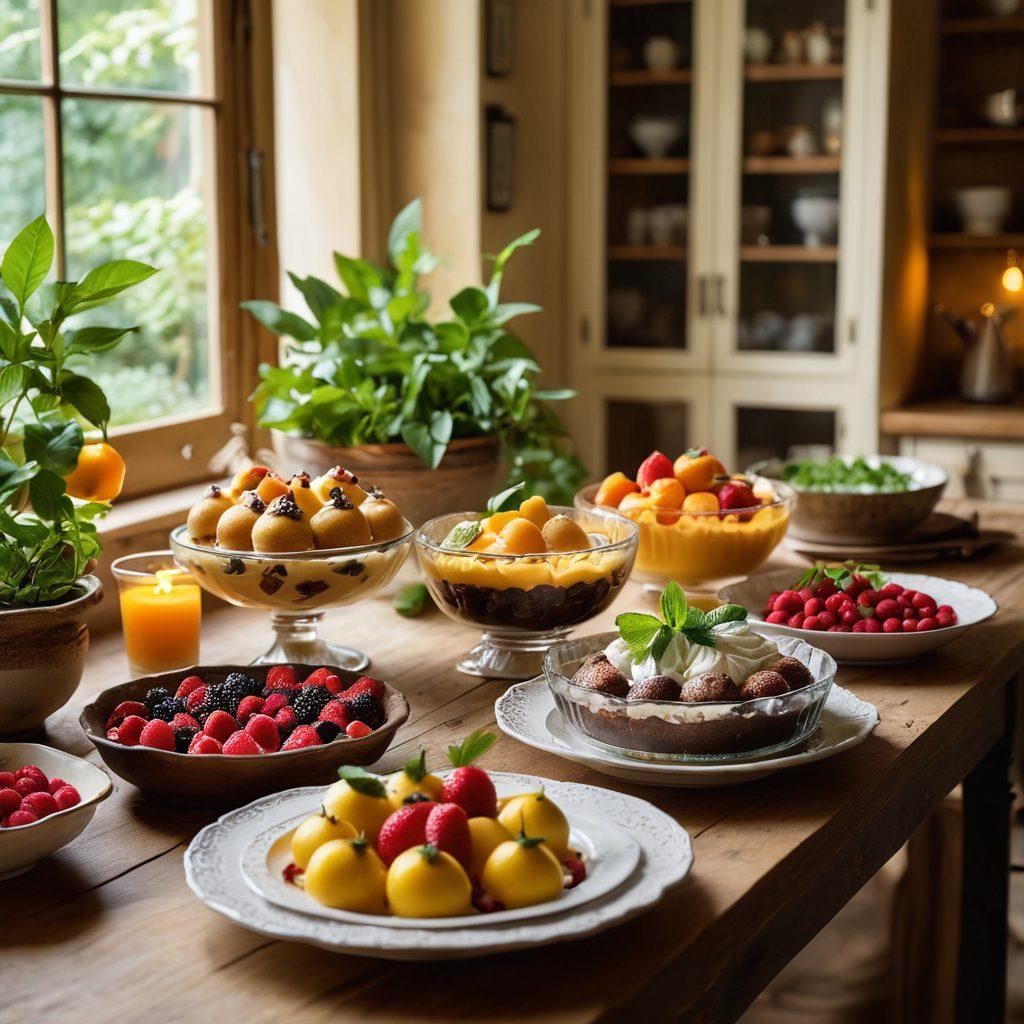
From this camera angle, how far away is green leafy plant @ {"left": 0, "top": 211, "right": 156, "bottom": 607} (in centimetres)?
134

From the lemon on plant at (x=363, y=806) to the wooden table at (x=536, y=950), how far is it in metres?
0.09

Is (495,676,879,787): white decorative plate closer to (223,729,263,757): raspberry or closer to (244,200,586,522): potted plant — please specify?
(223,729,263,757): raspberry

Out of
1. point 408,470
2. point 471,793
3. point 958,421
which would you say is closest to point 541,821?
point 471,793

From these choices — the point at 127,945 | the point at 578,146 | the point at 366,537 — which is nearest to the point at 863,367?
the point at 578,146

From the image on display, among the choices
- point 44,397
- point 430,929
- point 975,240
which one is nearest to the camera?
point 430,929

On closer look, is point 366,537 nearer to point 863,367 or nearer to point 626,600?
point 626,600

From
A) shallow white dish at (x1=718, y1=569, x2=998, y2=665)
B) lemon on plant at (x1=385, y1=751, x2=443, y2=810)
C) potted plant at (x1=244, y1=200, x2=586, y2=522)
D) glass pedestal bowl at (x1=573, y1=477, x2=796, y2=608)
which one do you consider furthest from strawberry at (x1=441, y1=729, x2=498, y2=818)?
potted plant at (x1=244, y1=200, x2=586, y2=522)

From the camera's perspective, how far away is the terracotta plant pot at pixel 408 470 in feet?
6.36

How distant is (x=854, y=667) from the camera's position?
1.61 metres

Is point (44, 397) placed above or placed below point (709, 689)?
above

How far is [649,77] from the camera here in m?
3.53

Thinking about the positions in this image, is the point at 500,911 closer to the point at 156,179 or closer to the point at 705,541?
the point at 705,541

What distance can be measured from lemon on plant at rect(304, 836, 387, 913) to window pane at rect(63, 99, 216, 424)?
4.93 ft

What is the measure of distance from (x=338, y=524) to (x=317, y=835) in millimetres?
568
